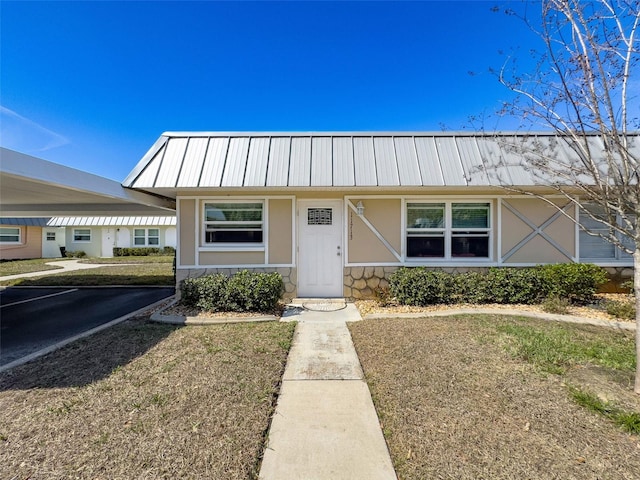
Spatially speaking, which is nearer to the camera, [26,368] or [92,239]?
[26,368]

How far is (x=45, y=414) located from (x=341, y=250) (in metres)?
5.82

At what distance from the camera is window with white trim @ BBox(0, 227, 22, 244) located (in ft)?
71.1

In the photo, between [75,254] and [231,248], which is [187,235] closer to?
[231,248]

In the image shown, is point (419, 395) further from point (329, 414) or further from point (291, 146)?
point (291, 146)

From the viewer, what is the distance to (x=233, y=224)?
7.40 m

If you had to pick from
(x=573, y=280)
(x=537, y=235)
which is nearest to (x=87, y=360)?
(x=573, y=280)

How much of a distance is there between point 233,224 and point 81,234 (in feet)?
81.1

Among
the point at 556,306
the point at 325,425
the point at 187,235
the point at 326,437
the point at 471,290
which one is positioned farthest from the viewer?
the point at 187,235

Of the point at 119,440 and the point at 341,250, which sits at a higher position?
the point at 341,250

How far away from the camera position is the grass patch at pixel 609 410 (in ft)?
8.24

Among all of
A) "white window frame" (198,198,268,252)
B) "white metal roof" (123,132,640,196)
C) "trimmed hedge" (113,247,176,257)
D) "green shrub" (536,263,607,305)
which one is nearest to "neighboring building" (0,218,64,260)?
"trimmed hedge" (113,247,176,257)

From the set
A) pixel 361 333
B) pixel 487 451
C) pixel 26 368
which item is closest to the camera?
pixel 487 451

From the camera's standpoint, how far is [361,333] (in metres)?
5.03

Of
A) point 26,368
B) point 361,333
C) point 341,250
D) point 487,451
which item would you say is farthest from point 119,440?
point 341,250
